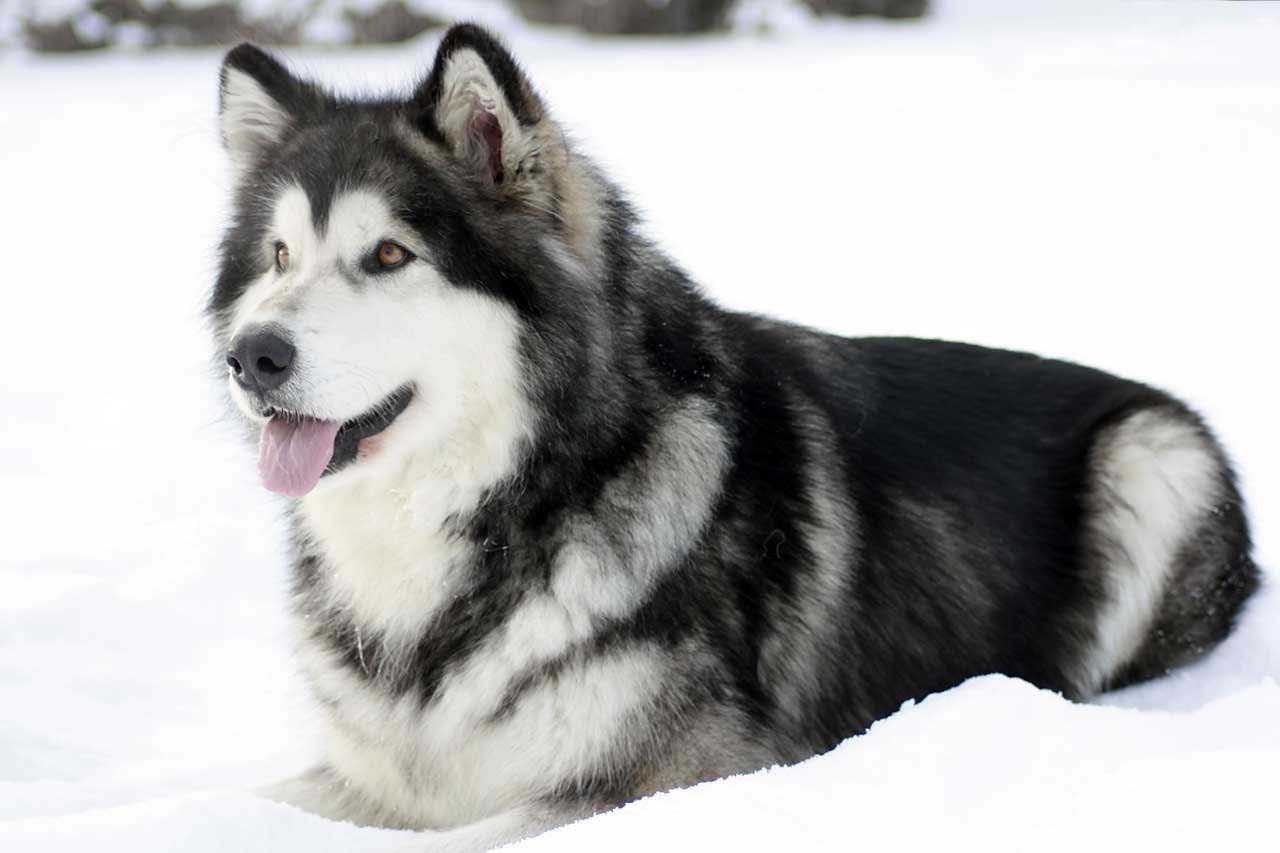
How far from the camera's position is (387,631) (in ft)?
10.4

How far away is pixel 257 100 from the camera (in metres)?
3.36

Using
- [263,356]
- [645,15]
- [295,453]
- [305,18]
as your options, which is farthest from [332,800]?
[305,18]

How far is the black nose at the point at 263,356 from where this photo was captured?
2.81 metres

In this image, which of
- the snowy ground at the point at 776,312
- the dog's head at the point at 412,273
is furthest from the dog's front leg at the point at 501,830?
the dog's head at the point at 412,273

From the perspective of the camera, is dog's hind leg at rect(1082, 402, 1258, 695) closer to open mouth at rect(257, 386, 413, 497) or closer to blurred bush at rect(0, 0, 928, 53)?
open mouth at rect(257, 386, 413, 497)

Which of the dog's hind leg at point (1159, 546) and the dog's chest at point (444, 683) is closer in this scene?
the dog's chest at point (444, 683)

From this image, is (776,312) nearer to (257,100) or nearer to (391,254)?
(257,100)

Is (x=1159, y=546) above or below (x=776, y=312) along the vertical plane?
above

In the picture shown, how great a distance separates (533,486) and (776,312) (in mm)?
4754

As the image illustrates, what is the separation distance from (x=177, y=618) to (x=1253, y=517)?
3573mm

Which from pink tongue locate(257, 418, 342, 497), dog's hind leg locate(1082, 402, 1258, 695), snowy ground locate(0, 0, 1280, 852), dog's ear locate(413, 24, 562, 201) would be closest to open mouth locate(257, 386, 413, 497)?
pink tongue locate(257, 418, 342, 497)

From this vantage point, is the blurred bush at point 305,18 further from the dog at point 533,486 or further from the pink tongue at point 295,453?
the pink tongue at point 295,453

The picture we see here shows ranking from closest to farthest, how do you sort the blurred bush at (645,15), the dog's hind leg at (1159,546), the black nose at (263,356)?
the black nose at (263,356) < the dog's hind leg at (1159,546) < the blurred bush at (645,15)

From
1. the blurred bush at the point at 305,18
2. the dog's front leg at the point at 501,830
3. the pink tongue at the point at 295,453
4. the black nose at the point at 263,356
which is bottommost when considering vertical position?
the blurred bush at the point at 305,18
